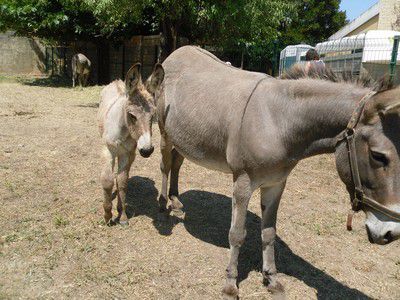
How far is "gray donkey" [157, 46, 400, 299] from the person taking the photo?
2098 mm

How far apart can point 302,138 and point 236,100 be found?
26.1 inches

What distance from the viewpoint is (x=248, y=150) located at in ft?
8.84

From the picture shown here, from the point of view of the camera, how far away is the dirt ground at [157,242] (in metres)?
2.99

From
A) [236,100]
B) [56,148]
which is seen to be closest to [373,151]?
[236,100]

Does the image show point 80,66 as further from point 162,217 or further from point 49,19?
point 162,217

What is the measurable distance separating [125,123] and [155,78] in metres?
0.54

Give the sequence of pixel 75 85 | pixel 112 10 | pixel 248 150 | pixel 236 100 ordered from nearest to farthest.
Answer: pixel 248 150 < pixel 236 100 < pixel 112 10 < pixel 75 85

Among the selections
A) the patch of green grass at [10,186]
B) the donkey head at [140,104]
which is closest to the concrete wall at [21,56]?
the patch of green grass at [10,186]

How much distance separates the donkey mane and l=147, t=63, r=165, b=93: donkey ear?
1135 millimetres

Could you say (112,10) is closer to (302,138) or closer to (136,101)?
(136,101)

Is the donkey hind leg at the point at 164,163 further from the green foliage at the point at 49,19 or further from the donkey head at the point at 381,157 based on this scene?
the green foliage at the point at 49,19

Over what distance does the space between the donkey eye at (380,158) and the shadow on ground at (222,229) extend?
4.79 feet

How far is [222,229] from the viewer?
13.2 ft

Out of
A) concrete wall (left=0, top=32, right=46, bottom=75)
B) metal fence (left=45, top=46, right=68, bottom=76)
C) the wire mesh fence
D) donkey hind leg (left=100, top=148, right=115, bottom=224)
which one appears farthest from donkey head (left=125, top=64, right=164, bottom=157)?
concrete wall (left=0, top=32, right=46, bottom=75)
